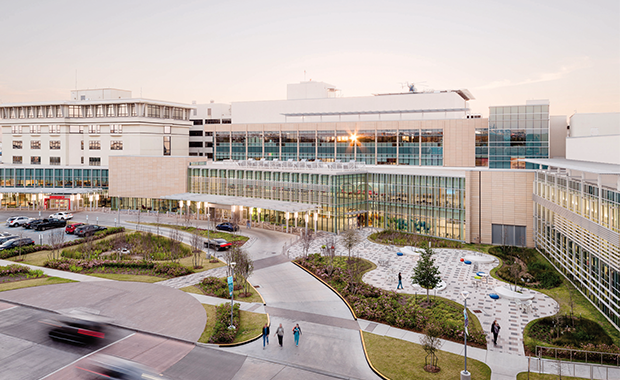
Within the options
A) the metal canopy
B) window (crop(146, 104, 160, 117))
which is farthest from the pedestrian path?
window (crop(146, 104, 160, 117))

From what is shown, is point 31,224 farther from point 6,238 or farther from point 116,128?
point 116,128

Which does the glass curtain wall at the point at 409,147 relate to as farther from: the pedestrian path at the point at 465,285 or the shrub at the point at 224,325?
the shrub at the point at 224,325

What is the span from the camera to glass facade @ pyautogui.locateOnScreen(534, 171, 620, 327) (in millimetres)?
28812

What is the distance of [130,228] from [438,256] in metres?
44.5

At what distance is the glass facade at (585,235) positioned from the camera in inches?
1134

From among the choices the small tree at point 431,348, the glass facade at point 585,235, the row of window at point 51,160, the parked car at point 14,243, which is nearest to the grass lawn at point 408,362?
the small tree at point 431,348

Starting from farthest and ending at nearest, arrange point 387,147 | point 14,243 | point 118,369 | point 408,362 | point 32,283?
point 387,147 < point 14,243 < point 32,283 < point 408,362 < point 118,369

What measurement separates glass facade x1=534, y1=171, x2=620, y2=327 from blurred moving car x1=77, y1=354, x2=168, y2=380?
28.7m

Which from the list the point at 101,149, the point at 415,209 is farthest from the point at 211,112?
the point at 415,209

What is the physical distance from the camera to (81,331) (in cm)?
2750

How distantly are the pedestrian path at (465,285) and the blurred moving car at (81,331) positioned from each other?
Answer: 22091 mm

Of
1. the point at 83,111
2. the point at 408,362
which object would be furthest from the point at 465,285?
the point at 83,111

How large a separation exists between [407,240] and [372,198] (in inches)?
468

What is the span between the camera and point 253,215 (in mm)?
68812
